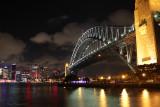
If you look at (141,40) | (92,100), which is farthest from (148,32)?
(92,100)

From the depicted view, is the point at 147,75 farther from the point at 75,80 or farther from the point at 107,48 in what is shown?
the point at 75,80

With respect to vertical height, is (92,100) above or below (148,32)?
below

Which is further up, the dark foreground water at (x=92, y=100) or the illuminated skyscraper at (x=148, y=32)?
the illuminated skyscraper at (x=148, y=32)

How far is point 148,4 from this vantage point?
5531 centimetres

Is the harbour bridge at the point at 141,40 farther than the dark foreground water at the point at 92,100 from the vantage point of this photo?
Yes

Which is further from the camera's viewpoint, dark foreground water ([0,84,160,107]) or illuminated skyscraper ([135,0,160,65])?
illuminated skyscraper ([135,0,160,65])

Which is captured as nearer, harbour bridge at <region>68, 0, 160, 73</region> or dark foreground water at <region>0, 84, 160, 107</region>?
dark foreground water at <region>0, 84, 160, 107</region>

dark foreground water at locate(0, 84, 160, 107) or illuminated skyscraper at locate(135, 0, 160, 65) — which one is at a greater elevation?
illuminated skyscraper at locate(135, 0, 160, 65)

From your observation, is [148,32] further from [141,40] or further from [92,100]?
[92,100]

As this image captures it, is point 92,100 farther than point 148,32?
No

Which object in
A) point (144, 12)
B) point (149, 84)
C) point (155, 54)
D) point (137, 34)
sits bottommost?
point (149, 84)

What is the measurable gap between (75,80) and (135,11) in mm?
32600

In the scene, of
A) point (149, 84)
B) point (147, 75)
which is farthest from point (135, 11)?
point (149, 84)

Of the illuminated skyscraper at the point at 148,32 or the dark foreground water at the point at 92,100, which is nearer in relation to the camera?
the dark foreground water at the point at 92,100
